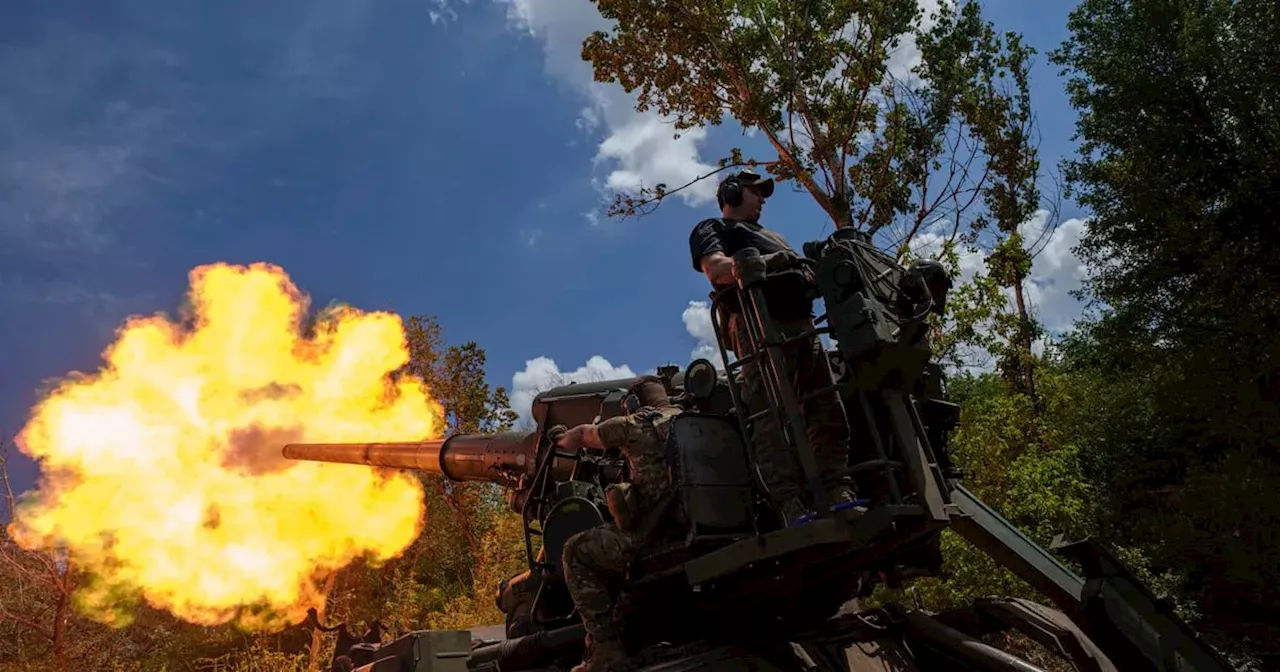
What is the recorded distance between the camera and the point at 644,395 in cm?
678

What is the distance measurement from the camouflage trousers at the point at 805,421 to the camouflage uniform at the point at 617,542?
641 millimetres

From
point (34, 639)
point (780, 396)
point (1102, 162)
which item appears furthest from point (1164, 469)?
point (34, 639)

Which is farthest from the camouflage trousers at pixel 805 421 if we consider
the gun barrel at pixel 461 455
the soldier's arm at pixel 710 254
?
the gun barrel at pixel 461 455

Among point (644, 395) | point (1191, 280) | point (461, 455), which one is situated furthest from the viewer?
point (1191, 280)

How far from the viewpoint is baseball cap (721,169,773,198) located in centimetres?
557

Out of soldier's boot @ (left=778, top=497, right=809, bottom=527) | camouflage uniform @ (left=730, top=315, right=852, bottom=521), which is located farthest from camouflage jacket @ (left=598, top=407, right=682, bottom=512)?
soldier's boot @ (left=778, top=497, right=809, bottom=527)

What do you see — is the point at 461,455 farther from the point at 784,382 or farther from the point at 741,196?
the point at 784,382

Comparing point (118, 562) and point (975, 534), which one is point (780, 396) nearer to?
point (975, 534)

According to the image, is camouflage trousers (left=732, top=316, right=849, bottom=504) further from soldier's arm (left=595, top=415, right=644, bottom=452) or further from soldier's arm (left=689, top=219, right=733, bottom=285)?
soldier's arm (left=595, top=415, right=644, bottom=452)

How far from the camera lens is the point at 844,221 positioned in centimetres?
1736

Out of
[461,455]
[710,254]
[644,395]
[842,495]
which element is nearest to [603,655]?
[842,495]

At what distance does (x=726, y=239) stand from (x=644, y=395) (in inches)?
72.3

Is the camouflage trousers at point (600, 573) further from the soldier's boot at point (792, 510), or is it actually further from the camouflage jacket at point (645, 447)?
the soldier's boot at point (792, 510)

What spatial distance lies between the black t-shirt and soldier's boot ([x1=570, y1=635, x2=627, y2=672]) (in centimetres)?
235
